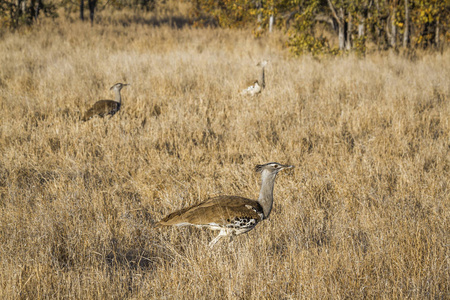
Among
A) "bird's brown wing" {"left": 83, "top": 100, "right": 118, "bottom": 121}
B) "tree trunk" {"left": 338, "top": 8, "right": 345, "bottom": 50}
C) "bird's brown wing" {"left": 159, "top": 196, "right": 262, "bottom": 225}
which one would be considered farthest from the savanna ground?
"tree trunk" {"left": 338, "top": 8, "right": 345, "bottom": 50}

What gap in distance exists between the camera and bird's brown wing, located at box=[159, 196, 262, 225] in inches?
113

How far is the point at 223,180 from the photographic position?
4.33 metres

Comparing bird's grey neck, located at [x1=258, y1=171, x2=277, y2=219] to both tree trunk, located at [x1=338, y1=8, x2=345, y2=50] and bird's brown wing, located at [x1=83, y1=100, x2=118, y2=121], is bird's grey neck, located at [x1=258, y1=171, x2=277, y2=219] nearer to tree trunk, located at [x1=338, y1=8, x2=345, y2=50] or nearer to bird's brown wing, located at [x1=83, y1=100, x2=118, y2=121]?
bird's brown wing, located at [x1=83, y1=100, x2=118, y2=121]

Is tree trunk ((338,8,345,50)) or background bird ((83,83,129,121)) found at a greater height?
tree trunk ((338,8,345,50))

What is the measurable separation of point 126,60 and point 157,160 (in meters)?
5.91

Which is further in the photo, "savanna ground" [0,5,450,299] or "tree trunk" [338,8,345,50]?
"tree trunk" [338,8,345,50]

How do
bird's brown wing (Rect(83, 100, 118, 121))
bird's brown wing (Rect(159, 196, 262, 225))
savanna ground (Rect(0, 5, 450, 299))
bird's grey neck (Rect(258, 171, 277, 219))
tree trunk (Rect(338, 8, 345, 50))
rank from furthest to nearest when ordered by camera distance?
tree trunk (Rect(338, 8, 345, 50)) < bird's brown wing (Rect(83, 100, 118, 121)) < bird's grey neck (Rect(258, 171, 277, 219)) < bird's brown wing (Rect(159, 196, 262, 225)) < savanna ground (Rect(0, 5, 450, 299))

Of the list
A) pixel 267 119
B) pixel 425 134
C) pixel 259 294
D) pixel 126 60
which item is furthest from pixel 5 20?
pixel 259 294

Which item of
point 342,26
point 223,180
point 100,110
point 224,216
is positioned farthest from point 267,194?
point 342,26

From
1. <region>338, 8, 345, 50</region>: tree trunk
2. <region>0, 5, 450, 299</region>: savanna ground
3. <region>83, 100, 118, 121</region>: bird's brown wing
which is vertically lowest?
<region>0, 5, 450, 299</region>: savanna ground

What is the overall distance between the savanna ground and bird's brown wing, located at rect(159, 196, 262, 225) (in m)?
0.25

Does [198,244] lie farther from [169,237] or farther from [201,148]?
[201,148]

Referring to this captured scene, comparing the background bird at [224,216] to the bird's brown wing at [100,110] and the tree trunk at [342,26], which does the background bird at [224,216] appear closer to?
the bird's brown wing at [100,110]

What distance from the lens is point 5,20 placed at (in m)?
13.7
